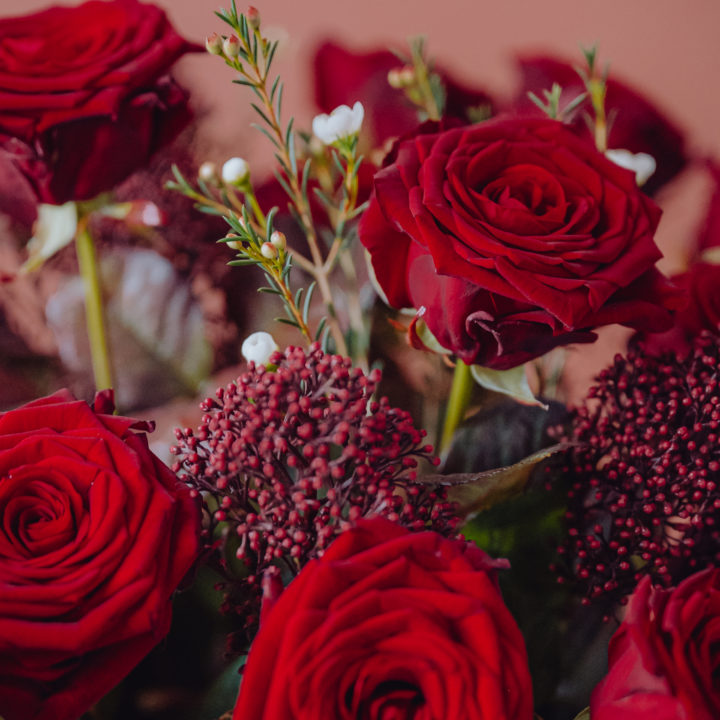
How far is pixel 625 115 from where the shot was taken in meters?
0.70

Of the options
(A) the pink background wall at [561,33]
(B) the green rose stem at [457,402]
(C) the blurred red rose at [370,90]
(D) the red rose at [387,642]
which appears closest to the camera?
(D) the red rose at [387,642]

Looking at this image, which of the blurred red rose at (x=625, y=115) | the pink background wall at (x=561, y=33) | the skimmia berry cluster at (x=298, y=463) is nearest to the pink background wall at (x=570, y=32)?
the pink background wall at (x=561, y=33)

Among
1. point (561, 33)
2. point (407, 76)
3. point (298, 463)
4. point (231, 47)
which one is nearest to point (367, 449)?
point (298, 463)

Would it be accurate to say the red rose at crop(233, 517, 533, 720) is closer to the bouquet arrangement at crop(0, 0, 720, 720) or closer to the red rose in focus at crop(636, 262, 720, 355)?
the bouquet arrangement at crop(0, 0, 720, 720)

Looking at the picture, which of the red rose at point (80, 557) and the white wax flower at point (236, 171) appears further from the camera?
the white wax flower at point (236, 171)

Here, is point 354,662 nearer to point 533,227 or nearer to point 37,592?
point 37,592

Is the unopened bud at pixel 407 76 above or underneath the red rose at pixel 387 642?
above

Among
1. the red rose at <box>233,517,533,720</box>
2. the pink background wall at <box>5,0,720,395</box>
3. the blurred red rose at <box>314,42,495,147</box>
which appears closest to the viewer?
the red rose at <box>233,517,533,720</box>

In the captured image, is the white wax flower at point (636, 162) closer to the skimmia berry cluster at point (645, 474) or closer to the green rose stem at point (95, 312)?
the skimmia berry cluster at point (645, 474)

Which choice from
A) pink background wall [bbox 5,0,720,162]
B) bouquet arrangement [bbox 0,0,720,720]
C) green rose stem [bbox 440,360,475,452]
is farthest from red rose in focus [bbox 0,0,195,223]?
pink background wall [bbox 5,0,720,162]

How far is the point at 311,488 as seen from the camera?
0.36 metres

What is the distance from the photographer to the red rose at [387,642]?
0.31 meters

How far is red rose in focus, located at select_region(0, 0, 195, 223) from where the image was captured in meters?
0.47

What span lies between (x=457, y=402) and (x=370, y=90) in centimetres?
33
